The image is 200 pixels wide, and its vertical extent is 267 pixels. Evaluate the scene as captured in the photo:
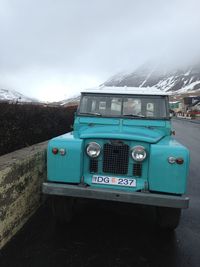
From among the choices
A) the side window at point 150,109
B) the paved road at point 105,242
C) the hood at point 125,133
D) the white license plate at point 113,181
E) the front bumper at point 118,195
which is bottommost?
the paved road at point 105,242

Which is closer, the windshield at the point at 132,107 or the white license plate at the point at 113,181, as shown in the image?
the white license plate at the point at 113,181

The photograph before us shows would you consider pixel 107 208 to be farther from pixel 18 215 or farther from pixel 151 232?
pixel 18 215

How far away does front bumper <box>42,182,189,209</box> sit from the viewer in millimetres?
4883

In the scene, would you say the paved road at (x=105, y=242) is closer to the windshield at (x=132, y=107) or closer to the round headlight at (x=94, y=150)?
the round headlight at (x=94, y=150)

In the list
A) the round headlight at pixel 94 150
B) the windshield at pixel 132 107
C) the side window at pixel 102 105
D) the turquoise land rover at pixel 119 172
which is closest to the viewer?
the turquoise land rover at pixel 119 172

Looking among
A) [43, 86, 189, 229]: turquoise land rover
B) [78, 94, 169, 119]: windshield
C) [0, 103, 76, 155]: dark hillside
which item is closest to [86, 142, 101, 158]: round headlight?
[43, 86, 189, 229]: turquoise land rover

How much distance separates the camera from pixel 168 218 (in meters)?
5.43

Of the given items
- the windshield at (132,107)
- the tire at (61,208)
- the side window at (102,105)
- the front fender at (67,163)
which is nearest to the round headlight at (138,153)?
the front fender at (67,163)

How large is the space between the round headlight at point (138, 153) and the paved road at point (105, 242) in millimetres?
1176

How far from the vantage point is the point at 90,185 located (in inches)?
207

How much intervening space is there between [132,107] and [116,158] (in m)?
1.76

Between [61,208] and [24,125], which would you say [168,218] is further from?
[24,125]

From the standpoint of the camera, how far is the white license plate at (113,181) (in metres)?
5.21

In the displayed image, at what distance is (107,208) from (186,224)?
146cm
